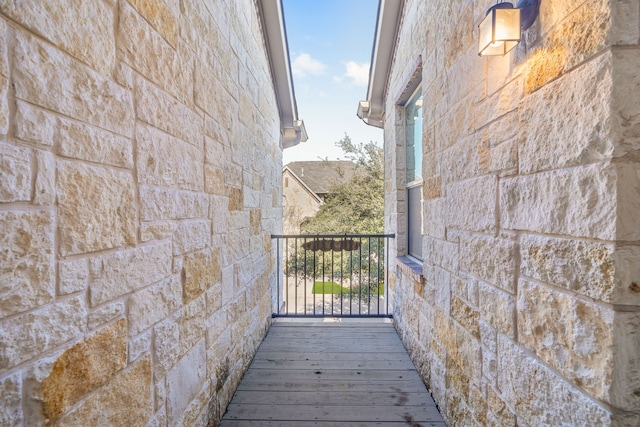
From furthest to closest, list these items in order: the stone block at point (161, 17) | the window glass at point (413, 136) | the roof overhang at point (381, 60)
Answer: the roof overhang at point (381, 60) → the window glass at point (413, 136) → the stone block at point (161, 17)

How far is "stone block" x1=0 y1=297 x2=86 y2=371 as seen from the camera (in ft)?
2.13

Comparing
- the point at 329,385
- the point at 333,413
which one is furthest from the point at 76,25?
the point at 329,385

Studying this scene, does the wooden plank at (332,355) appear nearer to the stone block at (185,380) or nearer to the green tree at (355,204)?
the stone block at (185,380)

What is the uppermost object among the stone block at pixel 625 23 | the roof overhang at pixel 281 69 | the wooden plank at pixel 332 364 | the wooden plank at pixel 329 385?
the roof overhang at pixel 281 69

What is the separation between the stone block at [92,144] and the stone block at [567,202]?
1.45 meters

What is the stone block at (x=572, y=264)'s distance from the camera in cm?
77

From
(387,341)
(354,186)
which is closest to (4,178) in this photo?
(387,341)

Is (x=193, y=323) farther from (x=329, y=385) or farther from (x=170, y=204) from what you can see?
(x=329, y=385)

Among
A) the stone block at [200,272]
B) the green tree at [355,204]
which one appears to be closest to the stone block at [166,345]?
the stone block at [200,272]

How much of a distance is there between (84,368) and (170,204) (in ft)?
2.24

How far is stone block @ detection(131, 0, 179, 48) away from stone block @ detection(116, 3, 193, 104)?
0.02m

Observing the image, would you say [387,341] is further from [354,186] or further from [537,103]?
[354,186]

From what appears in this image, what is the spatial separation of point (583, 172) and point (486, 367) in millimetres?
984

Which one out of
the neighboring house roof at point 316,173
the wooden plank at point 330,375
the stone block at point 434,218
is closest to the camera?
the stone block at point 434,218
